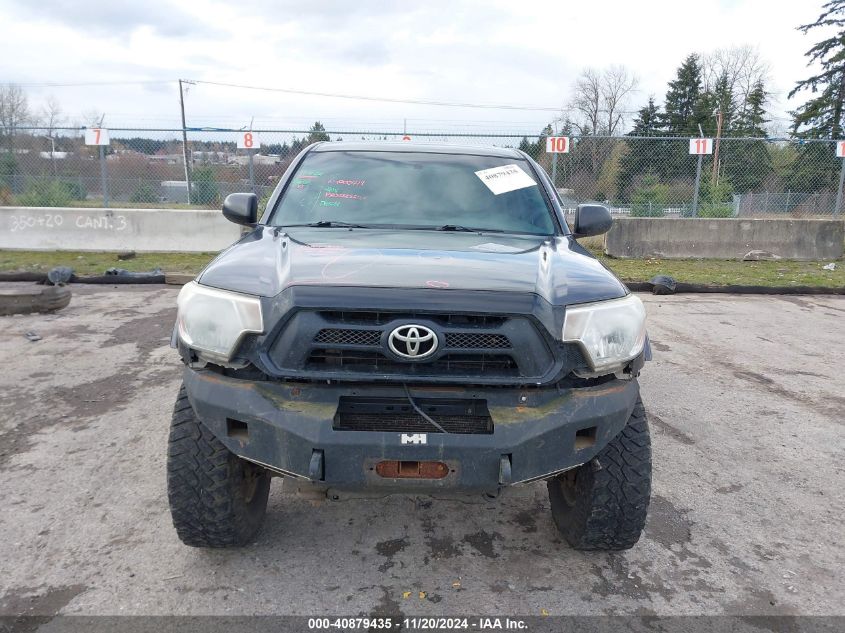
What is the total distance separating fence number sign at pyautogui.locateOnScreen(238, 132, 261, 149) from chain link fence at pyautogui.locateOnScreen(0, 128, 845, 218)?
0.02 m

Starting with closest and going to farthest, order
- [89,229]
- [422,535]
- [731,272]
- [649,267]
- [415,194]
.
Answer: [422,535] → [415,194] → [731,272] → [649,267] → [89,229]

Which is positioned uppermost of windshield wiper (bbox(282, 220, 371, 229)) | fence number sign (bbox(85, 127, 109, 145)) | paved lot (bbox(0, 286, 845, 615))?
fence number sign (bbox(85, 127, 109, 145))

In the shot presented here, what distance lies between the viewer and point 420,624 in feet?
7.64

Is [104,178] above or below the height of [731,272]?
above

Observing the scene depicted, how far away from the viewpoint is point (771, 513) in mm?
3176

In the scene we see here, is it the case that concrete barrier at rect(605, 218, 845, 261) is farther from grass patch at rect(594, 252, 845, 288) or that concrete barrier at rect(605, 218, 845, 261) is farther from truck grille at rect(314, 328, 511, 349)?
truck grille at rect(314, 328, 511, 349)

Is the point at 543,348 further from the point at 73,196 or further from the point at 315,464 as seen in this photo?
the point at 73,196

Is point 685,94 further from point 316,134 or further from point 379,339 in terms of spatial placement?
point 379,339

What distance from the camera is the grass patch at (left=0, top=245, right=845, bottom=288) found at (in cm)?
980

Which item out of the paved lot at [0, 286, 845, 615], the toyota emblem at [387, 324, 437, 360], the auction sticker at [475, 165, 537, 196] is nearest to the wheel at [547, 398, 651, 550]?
the paved lot at [0, 286, 845, 615]

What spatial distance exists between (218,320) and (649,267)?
32.3 feet

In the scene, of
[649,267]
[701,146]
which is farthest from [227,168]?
[701,146]

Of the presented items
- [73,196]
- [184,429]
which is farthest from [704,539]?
[73,196]

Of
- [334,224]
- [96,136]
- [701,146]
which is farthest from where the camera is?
[701,146]
